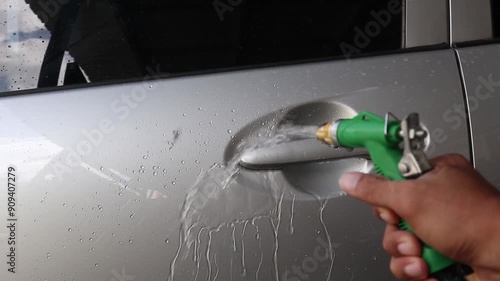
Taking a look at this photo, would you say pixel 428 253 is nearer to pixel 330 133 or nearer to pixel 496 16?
pixel 330 133

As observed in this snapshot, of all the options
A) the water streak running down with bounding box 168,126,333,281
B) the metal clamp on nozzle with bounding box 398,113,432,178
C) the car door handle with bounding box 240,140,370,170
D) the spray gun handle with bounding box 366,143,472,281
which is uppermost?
the metal clamp on nozzle with bounding box 398,113,432,178

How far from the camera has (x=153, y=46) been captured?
161cm

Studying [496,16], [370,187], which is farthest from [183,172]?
[496,16]

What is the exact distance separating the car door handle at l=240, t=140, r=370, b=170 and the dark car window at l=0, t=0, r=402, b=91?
0.75 ft

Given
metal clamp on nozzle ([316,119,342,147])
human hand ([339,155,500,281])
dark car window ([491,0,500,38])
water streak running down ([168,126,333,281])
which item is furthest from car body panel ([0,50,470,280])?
human hand ([339,155,500,281])

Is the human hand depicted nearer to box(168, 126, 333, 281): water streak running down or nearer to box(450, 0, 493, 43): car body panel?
box(168, 126, 333, 281): water streak running down

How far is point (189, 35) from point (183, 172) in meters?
0.37

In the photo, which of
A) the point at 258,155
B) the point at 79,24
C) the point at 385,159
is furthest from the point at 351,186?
the point at 79,24

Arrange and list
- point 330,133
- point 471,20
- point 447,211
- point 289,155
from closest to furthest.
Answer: point 447,211 < point 330,133 < point 289,155 < point 471,20

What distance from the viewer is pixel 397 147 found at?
0.92m

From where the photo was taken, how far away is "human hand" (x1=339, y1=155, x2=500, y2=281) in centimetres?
85

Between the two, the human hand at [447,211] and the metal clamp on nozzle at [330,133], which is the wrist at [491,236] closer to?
the human hand at [447,211]

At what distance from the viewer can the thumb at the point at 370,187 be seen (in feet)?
2.91

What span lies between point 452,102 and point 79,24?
3.18 ft
